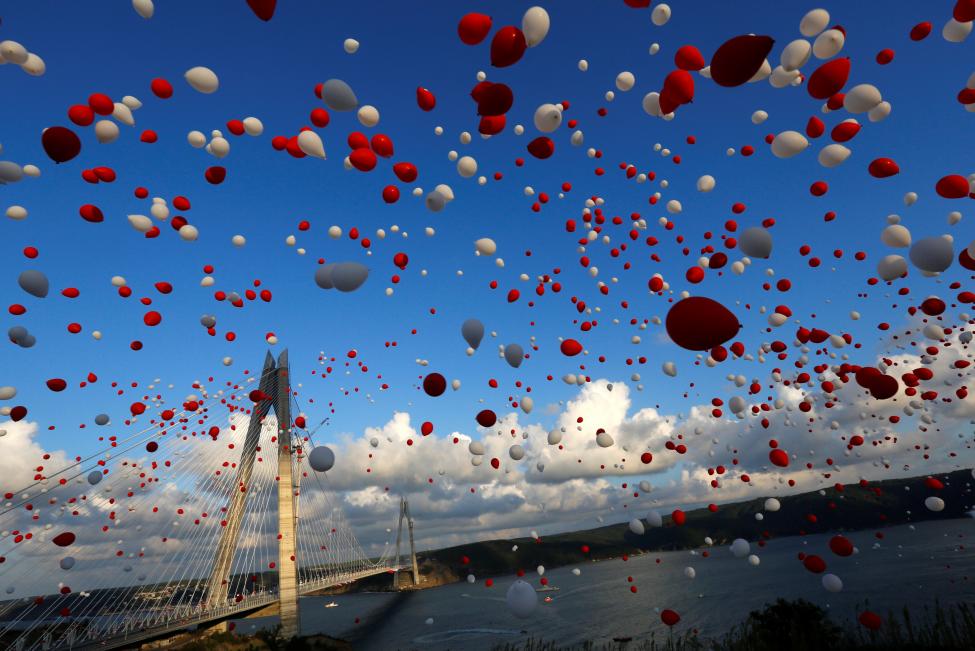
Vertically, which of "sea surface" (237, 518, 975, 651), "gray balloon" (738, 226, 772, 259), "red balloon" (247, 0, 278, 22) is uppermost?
"red balloon" (247, 0, 278, 22)

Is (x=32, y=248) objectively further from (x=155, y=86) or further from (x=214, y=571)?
(x=214, y=571)

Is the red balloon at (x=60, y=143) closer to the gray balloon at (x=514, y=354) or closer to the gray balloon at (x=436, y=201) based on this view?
the gray balloon at (x=436, y=201)

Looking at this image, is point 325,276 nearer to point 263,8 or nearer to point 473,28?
point 263,8

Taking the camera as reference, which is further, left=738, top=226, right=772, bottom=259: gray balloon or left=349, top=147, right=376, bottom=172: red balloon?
left=738, top=226, right=772, bottom=259: gray balloon

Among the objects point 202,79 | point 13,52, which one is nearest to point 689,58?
point 202,79

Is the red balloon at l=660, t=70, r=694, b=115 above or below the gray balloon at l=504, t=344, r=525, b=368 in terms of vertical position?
above

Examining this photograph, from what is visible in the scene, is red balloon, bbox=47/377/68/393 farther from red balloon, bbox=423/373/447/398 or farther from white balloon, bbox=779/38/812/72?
white balloon, bbox=779/38/812/72

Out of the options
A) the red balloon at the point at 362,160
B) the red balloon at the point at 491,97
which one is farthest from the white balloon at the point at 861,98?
the red balloon at the point at 362,160

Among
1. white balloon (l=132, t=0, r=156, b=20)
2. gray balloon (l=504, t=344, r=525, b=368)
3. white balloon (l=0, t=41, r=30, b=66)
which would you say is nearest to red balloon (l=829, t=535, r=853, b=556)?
gray balloon (l=504, t=344, r=525, b=368)
